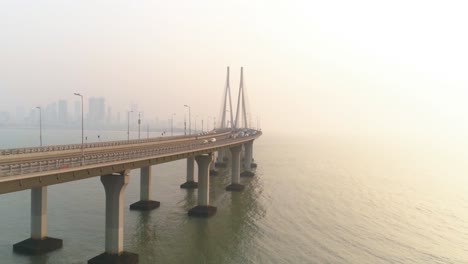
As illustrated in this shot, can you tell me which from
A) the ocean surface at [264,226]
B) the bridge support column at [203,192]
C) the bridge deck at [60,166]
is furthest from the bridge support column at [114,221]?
the bridge support column at [203,192]

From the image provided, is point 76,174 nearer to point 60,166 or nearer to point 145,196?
point 60,166

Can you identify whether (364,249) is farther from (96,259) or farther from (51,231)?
(51,231)

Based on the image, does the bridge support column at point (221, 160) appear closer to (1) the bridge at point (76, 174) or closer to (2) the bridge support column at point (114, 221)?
(1) the bridge at point (76, 174)

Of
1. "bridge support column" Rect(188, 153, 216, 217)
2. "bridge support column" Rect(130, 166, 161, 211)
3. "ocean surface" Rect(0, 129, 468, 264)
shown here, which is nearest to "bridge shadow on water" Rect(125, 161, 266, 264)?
"ocean surface" Rect(0, 129, 468, 264)

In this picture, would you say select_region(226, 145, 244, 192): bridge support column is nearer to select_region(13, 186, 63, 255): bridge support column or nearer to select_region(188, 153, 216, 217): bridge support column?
select_region(188, 153, 216, 217): bridge support column

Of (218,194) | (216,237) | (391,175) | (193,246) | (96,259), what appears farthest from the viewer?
(391,175)

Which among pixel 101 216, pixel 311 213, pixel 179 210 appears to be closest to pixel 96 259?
pixel 101 216
